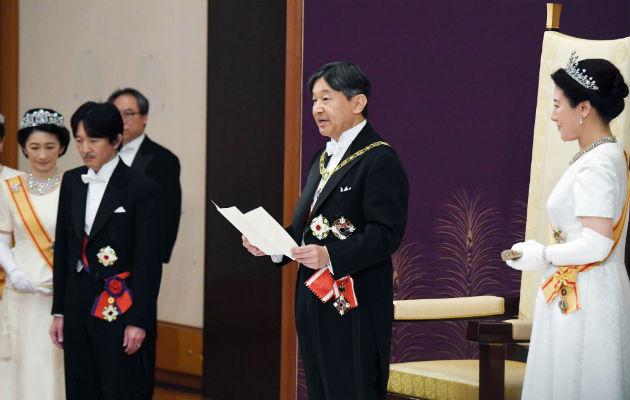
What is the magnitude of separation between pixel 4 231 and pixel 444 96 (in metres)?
1.79

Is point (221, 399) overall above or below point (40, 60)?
below

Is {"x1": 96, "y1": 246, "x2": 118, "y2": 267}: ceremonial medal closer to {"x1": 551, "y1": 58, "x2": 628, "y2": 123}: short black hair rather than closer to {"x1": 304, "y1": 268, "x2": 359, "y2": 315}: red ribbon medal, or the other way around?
{"x1": 304, "y1": 268, "x2": 359, "y2": 315}: red ribbon medal

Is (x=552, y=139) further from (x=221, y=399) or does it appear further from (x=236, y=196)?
(x=221, y=399)

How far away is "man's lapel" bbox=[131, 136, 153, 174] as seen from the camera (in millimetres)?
4516

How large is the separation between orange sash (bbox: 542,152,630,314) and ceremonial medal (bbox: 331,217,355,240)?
57 centimetres

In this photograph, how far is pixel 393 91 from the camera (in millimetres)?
3861

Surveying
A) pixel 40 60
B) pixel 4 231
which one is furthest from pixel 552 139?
pixel 40 60

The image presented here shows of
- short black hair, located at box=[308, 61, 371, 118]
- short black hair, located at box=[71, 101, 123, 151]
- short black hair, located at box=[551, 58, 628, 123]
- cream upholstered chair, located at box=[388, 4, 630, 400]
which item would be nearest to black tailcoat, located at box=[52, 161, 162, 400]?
short black hair, located at box=[71, 101, 123, 151]

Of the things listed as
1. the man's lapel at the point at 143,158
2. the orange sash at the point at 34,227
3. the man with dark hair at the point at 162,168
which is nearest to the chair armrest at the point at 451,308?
the orange sash at the point at 34,227

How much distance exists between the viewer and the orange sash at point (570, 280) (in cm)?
251

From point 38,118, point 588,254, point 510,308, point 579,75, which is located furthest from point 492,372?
point 38,118

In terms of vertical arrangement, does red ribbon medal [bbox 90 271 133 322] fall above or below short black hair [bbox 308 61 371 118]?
below

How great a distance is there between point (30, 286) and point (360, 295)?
1.61m

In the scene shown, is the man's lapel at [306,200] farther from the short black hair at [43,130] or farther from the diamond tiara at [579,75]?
the short black hair at [43,130]
